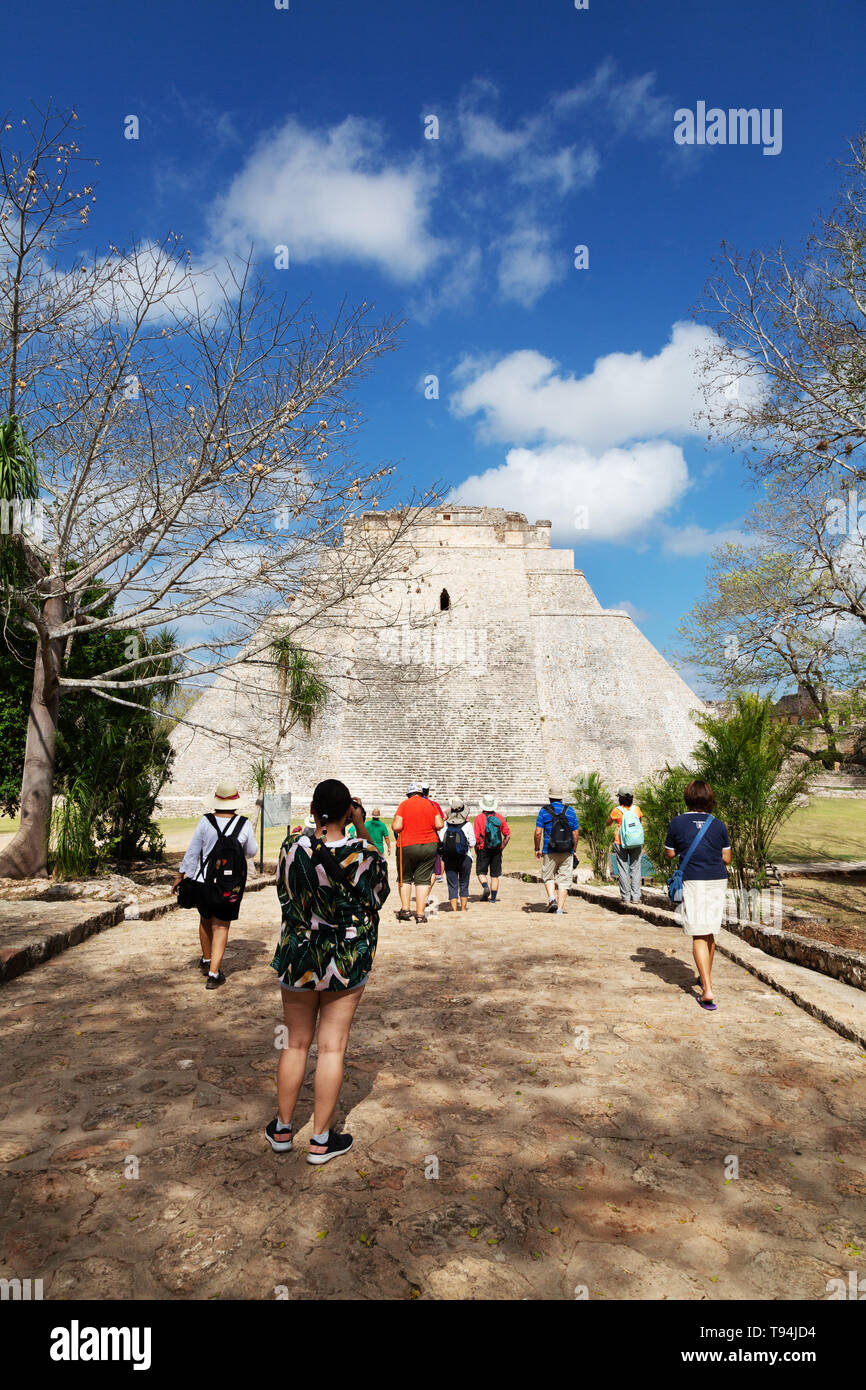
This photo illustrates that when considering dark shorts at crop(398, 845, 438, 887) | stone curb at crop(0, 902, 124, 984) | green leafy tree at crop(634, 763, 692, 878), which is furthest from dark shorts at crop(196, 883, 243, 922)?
green leafy tree at crop(634, 763, 692, 878)

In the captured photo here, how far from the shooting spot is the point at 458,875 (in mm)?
8828

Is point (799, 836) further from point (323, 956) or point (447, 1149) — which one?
point (323, 956)

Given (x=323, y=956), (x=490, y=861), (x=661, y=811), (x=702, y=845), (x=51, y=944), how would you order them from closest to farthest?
(x=323, y=956) < (x=702, y=845) < (x=51, y=944) < (x=490, y=861) < (x=661, y=811)

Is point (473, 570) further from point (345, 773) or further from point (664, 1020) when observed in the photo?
point (664, 1020)

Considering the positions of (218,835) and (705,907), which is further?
(218,835)

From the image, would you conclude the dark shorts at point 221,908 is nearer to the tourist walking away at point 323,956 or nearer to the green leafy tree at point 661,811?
the tourist walking away at point 323,956

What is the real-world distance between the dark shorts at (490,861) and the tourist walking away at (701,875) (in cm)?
463

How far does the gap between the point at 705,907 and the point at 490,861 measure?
16.5 feet

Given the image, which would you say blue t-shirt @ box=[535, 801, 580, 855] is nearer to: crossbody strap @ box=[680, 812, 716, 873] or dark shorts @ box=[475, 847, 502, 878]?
dark shorts @ box=[475, 847, 502, 878]

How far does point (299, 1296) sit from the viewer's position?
6.58 ft

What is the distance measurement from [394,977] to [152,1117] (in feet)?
7.96

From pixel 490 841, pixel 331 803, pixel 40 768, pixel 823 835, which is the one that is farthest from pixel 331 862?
pixel 823 835
